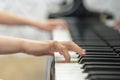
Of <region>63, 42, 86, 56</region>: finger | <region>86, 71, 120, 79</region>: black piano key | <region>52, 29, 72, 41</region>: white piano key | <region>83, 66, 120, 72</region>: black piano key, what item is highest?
<region>52, 29, 72, 41</region>: white piano key

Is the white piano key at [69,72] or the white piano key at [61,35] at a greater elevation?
the white piano key at [61,35]

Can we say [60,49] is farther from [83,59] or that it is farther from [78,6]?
[78,6]

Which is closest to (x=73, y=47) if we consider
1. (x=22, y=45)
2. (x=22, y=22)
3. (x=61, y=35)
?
(x=22, y=45)

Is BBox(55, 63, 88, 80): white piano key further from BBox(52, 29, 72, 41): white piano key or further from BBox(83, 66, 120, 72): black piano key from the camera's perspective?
BBox(52, 29, 72, 41): white piano key

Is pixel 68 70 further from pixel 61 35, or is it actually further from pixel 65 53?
pixel 61 35

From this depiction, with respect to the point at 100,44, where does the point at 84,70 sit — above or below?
below

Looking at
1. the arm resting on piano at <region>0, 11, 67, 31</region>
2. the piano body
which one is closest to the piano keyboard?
the piano body

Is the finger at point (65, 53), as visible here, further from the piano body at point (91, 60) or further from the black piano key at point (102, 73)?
the black piano key at point (102, 73)

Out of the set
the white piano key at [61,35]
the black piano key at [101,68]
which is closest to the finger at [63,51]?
the black piano key at [101,68]

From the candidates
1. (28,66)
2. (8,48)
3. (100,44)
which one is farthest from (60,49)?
(28,66)

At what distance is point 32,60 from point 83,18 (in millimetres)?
667

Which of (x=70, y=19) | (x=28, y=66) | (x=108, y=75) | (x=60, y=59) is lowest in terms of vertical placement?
(x=108, y=75)

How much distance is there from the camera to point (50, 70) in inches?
37.7

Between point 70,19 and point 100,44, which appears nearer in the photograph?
point 100,44
